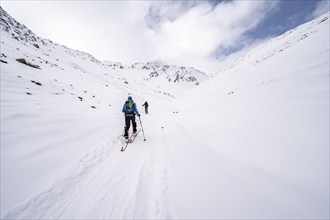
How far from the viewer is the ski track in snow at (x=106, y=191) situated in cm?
285

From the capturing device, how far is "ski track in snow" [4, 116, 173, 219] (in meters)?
2.85

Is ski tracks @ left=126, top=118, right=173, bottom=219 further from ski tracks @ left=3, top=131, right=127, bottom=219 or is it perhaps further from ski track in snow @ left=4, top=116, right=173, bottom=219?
ski tracks @ left=3, top=131, right=127, bottom=219

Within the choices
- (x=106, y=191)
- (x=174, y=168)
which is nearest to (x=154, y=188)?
(x=174, y=168)

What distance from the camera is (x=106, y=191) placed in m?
3.45

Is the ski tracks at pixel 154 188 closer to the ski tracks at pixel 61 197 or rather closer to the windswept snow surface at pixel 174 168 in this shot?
the windswept snow surface at pixel 174 168

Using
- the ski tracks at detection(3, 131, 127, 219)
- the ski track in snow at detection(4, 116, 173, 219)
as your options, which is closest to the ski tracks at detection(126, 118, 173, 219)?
the ski track in snow at detection(4, 116, 173, 219)

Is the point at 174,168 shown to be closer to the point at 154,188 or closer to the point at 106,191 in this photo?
the point at 154,188

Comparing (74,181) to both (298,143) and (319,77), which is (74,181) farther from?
(319,77)

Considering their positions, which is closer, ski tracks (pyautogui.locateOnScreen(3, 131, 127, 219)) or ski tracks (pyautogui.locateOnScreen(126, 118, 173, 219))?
ski tracks (pyautogui.locateOnScreen(3, 131, 127, 219))

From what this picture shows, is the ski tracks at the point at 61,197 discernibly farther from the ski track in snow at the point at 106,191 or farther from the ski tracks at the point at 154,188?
the ski tracks at the point at 154,188

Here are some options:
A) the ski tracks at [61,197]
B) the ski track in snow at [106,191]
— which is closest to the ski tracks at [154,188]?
the ski track in snow at [106,191]

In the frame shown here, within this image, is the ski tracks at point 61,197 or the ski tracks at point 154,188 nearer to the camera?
the ski tracks at point 61,197

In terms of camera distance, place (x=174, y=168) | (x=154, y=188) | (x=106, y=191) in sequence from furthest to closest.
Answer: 1. (x=174, y=168)
2. (x=154, y=188)
3. (x=106, y=191)

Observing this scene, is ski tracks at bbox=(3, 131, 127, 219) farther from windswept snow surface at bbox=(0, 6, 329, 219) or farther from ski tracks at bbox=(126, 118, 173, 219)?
ski tracks at bbox=(126, 118, 173, 219)
